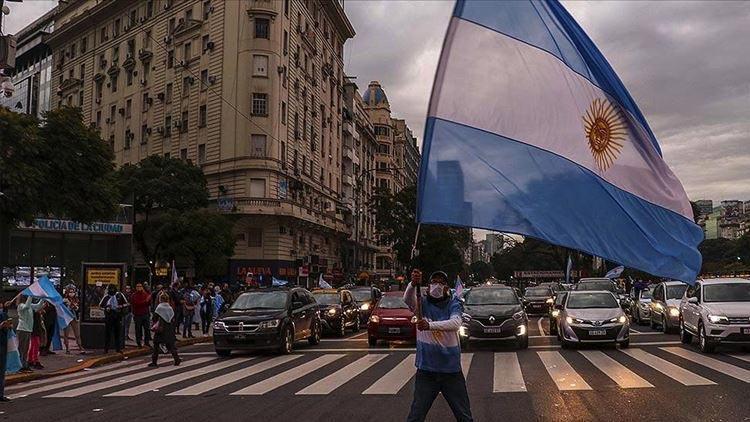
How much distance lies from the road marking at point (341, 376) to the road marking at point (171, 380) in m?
2.76

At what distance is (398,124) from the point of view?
126m

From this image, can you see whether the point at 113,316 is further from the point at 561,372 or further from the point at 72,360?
the point at 561,372

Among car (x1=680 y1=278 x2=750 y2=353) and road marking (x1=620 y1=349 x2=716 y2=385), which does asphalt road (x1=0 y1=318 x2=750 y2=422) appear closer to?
road marking (x1=620 y1=349 x2=716 y2=385)

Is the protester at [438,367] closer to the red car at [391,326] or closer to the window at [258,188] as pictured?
the red car at [391,326]

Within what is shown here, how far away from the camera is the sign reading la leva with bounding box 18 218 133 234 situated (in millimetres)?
38062

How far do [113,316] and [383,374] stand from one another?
844cm

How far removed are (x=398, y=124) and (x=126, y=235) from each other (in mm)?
86463

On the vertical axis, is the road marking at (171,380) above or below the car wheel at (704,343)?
below

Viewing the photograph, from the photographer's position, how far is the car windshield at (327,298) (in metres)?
25.3

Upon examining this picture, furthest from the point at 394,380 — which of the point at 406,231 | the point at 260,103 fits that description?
the point at 406,231

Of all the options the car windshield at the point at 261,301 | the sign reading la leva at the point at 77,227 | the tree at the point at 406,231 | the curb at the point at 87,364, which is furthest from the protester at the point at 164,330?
the tree at the point at 406,231

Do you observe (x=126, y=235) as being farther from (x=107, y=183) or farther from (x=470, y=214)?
(x=470, y=214)

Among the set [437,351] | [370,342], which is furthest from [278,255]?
[437,351]

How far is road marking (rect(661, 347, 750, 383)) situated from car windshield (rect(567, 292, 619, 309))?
68.2 inches
